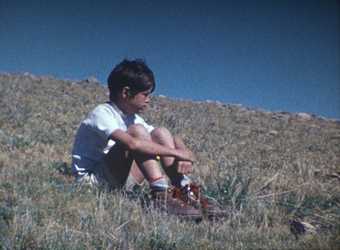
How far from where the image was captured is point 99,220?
3.35 meters

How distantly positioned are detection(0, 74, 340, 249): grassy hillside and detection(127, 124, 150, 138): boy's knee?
498 mm

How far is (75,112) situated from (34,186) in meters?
7.50

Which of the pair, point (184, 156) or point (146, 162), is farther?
point (184, 156)

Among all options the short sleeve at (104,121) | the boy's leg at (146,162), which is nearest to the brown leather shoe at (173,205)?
the boy's leg at (146,162)

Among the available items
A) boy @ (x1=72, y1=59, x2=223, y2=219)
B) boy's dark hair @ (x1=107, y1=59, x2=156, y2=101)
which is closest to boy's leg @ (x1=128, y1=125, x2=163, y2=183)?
boy @ (x1=72, y1=59, x2=223, y2=219)

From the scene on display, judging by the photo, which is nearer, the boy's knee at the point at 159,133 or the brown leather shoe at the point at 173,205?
the brown leather shoe at the point at 173,205

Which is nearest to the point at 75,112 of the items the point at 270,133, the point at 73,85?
the point at 270,133

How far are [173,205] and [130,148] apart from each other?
59 centimetres

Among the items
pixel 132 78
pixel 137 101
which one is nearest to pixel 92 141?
pixel 137 101

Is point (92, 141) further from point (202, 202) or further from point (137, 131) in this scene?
point (202, 202)

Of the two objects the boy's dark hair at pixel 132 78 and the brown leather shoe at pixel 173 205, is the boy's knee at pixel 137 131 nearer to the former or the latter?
the boy's dark hair at pixel 132 78

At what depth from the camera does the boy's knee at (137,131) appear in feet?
14.4

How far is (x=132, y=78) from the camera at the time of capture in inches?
186

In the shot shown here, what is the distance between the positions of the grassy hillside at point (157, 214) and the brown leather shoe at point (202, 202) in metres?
0.09
